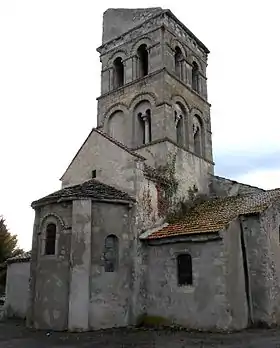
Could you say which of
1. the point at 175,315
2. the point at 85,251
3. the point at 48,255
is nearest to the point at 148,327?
the point at 175,315

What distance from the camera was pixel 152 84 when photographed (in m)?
21.3

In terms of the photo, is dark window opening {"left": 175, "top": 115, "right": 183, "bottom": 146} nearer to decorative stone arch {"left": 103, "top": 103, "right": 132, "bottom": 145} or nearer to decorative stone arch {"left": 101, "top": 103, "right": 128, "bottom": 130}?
decorative stone arch {"left": 103, "top": 103, "right": 132, "bottom": 145}

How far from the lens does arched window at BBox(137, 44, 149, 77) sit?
23.2 meters

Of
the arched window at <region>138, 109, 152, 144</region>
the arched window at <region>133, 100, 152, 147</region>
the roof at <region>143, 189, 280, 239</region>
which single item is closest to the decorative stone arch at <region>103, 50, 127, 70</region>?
the arched window at <region>133, 100, 152, 147</region>

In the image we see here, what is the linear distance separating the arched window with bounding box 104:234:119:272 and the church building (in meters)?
0.04

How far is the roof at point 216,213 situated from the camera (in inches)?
607

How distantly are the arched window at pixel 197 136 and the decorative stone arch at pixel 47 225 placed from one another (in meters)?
10.4

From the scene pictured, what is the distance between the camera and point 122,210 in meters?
16.1

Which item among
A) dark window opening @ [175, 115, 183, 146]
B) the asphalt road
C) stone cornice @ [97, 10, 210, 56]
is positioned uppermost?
stone cornice @ [97, 10, 210, 56]

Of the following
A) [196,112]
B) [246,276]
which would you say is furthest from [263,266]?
[196,112]

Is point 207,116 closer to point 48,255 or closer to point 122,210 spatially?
point 122,210

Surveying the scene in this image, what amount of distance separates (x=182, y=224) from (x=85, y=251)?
4.84 meters

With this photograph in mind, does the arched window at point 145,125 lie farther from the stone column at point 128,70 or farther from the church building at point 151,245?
the stone column at point 128,70

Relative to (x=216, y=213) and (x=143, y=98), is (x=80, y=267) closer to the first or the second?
(x=216, y=213)
